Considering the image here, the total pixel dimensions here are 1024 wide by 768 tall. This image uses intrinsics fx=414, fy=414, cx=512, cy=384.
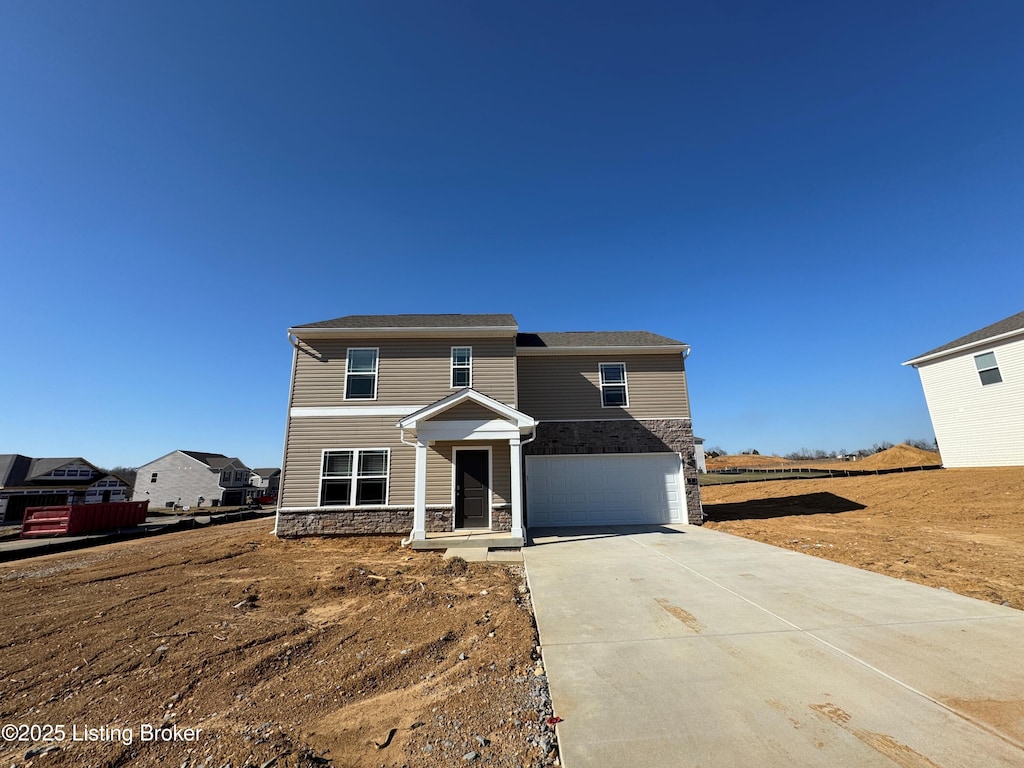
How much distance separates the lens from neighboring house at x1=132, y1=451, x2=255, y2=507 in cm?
4466

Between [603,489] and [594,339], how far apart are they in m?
5.08

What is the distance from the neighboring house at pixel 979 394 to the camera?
51.9 ft

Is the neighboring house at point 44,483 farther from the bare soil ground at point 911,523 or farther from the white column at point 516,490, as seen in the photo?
the bare soil ground at point 911,523

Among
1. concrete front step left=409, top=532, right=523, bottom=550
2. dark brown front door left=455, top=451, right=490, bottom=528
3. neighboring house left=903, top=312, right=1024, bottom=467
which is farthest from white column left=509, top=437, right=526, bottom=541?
neighboring house left=903, top=312, right=1024, bottom=467

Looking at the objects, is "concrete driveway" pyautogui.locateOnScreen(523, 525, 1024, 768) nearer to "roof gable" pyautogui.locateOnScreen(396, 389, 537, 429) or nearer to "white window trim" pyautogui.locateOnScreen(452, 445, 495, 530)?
"roof gable" pyautogui.locateOnScreen(396, 389, 537, 429)

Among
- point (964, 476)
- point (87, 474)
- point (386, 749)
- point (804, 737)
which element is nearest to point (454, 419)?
point (386, 749)

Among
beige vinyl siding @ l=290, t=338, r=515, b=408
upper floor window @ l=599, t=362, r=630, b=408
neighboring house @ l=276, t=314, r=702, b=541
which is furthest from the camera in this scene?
upper floor window @ l=599, t=362, r=630, b=408

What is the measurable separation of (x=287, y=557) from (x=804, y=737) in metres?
9.68

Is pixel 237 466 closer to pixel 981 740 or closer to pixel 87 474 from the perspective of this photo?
pixel 87 474

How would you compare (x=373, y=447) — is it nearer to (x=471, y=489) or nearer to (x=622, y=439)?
(x=471, y=489)

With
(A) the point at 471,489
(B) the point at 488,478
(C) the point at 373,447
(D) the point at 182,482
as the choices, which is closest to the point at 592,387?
(B) the point at 488,478

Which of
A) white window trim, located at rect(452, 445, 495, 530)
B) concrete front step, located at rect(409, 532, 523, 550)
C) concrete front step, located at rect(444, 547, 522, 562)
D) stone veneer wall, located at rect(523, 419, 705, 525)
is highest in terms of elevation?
stone veneer wall, located at rect(523, 419, 705, 525)

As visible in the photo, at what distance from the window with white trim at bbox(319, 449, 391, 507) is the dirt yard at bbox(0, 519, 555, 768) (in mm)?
4023

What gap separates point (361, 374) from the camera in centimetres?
1225
